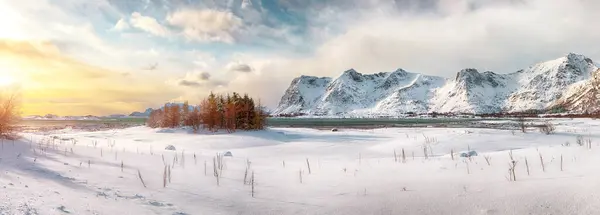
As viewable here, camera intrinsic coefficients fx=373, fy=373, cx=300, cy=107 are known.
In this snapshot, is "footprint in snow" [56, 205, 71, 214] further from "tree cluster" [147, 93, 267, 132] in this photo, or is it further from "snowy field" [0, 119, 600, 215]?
"tree cluster" [147, 93, 267, 132]

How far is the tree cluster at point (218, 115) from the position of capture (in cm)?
4266

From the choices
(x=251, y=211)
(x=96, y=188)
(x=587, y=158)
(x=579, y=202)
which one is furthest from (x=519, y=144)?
(x=96, y=188)

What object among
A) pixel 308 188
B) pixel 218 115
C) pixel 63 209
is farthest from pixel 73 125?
pixel 63 209

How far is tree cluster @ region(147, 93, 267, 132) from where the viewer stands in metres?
42.7

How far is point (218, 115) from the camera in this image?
140ft

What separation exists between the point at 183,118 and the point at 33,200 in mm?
41972

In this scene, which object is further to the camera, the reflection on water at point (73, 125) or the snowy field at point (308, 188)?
the reflection on water at point (73, 125)

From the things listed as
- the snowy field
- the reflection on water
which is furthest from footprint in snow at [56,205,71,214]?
the reflection on water

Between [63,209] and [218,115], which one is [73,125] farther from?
[63,209]

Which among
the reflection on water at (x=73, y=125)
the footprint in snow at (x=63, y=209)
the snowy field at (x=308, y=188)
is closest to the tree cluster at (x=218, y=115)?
the reflection on water at (x=73, y=125)

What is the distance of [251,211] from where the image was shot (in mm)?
6109

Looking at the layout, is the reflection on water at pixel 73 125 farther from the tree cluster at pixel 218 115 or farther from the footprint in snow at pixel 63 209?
the footprint in snow at pixel 63 209

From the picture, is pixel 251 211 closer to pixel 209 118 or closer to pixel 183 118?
pixel 209 118

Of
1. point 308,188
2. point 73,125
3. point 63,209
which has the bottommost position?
point 308,188
